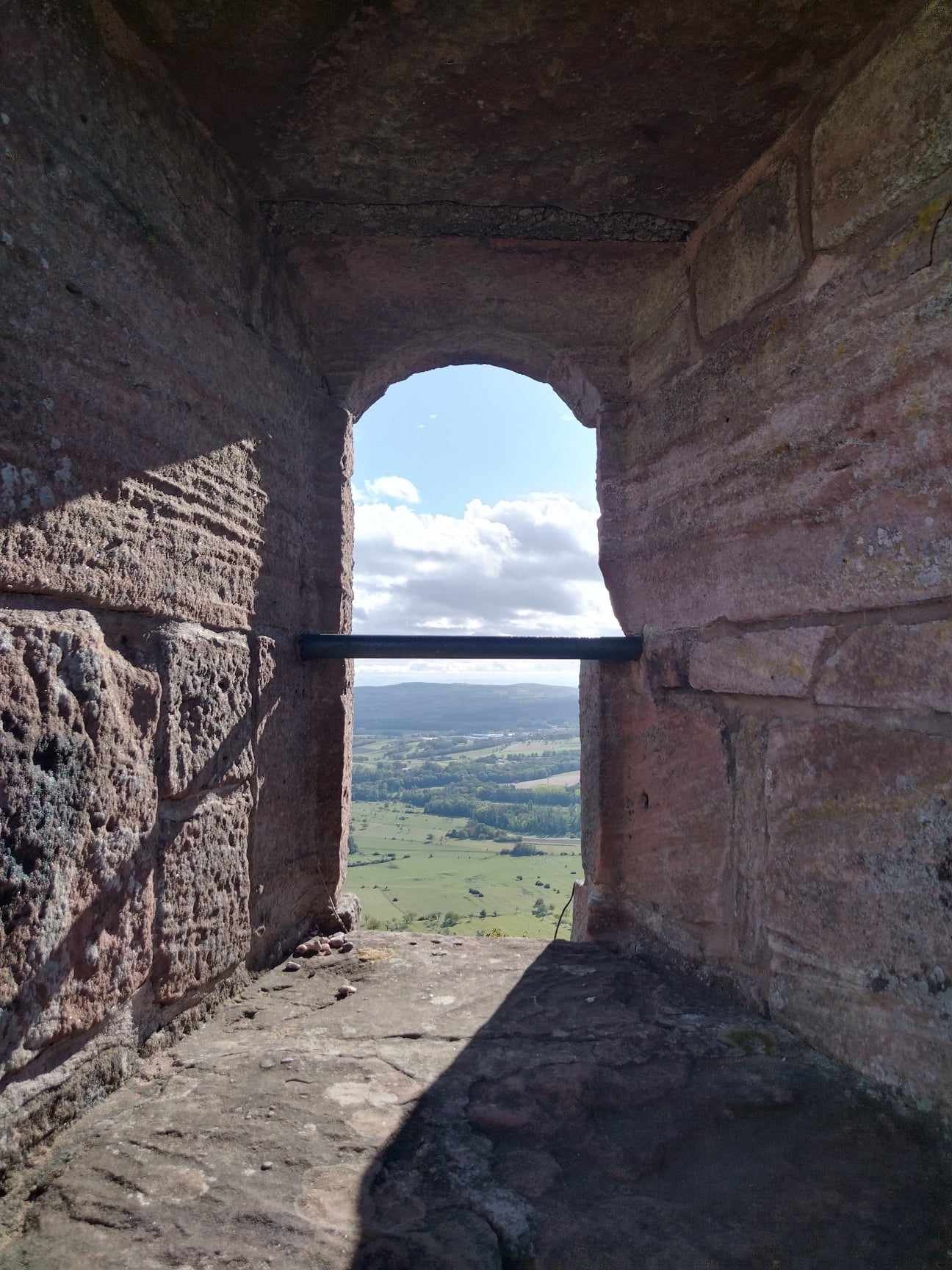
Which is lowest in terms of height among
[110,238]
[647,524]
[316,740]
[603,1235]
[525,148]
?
[603,1235]

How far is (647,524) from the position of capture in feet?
9.27

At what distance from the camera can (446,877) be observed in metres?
26.4

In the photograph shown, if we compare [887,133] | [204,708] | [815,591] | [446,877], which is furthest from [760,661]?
[446,877]

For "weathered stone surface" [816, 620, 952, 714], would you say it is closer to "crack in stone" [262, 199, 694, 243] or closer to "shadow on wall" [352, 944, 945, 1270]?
"shadow on wall" [352, 944, 945, 1270]

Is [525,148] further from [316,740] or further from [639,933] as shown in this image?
[639,933]

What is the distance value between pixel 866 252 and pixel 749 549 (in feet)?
2.57

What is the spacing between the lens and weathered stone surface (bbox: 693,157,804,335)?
2.17 meters

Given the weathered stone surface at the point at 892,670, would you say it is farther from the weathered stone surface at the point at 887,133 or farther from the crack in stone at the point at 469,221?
the crack in stone at the point at 469,221

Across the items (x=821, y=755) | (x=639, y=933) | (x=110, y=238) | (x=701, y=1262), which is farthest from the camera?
(x=639, y=933)

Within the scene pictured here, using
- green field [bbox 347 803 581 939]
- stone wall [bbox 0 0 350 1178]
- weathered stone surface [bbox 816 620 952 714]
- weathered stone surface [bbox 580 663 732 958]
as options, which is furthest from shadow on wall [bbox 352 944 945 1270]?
green field [bbox 347 803 581 939]

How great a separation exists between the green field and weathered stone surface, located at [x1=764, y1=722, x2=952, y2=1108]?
11169mm

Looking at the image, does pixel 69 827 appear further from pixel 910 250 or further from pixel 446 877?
pixel 446 877

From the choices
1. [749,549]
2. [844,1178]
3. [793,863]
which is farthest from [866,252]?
[844,1178]

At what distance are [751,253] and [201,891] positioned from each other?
2.39 m
